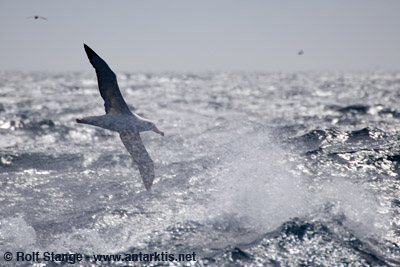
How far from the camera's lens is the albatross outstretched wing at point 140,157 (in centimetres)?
835

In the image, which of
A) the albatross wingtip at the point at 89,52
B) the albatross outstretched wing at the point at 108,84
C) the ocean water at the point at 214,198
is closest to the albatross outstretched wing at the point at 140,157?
the albatross outstretched wing at the point at 108,84

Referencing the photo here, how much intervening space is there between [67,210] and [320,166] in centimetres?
759

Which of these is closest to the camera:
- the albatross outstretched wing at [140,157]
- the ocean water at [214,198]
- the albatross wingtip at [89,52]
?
Result: the ocean water at [214,198]

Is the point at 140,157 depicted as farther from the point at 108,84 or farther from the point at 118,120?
the point at 108,84

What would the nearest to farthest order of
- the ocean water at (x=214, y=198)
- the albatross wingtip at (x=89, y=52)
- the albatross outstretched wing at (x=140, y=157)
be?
the ocean water at (x=214, y=198)
the albatross outstretched wing at (x=140, y=157)
the albatross wingtip at (x=89, y=52)

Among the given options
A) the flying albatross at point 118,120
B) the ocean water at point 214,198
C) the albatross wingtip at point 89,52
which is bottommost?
the ocean water at point 214,198

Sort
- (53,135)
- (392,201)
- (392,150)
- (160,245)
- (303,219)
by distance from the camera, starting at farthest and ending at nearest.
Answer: (53,135) → (392,150) → (392,201) → (303,219) → (160,245)

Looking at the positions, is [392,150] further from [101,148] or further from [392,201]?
[101,148]

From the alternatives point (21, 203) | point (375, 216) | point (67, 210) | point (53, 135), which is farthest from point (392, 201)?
point (53, 135)

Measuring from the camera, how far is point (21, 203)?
974 cm

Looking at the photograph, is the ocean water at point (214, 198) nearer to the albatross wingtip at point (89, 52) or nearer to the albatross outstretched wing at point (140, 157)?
the albatross outstretched wing at point (140, 157)

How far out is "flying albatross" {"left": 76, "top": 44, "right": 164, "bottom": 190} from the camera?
8633 mm

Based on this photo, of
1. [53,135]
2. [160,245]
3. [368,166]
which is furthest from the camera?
[53,135]

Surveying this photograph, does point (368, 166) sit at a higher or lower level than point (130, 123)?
lower
